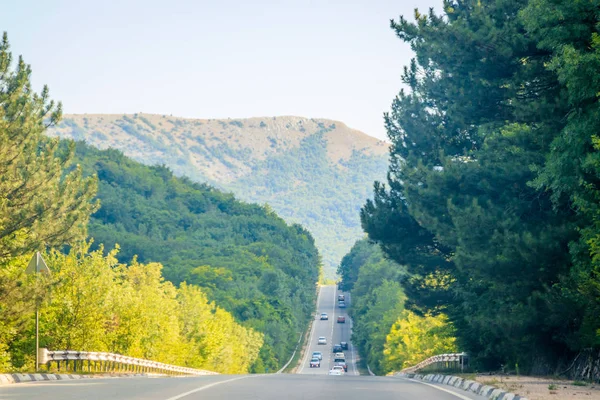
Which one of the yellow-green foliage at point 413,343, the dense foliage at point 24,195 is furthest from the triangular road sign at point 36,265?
the yellow-green foliage at point 413,343

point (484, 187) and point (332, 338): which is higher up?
point (484, 187)

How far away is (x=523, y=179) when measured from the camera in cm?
2839

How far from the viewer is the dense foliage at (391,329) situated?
226 ft

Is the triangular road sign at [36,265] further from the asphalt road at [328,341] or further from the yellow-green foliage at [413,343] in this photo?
the asphalt road at [328,341]

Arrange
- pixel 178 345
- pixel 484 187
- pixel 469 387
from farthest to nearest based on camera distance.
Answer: pixel 178 345 < pixel 484 187 < pixel 469 387

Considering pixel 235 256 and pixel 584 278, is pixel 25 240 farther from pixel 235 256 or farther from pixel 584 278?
pixel 235 256

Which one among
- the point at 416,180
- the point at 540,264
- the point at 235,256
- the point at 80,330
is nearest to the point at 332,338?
the point at 235,256

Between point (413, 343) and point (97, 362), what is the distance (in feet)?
145

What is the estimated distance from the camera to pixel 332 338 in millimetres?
160250

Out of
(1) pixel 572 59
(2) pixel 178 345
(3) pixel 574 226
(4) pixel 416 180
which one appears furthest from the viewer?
(2) pixel 178 345

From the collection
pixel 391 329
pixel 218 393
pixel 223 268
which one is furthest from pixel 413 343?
pixel 223 268

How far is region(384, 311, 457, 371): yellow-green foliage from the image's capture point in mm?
69681

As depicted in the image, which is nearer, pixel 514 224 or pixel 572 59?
pixel 572 59

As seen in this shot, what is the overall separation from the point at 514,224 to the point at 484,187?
3.12 metres
